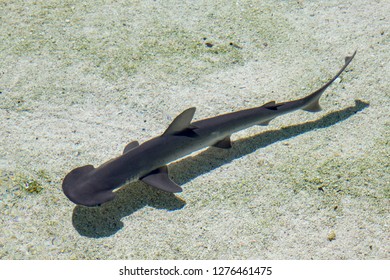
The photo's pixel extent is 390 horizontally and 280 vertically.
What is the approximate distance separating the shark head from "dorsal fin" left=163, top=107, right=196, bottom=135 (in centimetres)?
78

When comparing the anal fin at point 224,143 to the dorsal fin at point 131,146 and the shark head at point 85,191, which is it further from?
the shark head at point 85,191

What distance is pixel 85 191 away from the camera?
3.92m

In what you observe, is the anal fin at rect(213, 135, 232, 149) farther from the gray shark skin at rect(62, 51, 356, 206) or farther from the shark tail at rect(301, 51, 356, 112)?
the shark tail at rect(301, 51, 356, 112)

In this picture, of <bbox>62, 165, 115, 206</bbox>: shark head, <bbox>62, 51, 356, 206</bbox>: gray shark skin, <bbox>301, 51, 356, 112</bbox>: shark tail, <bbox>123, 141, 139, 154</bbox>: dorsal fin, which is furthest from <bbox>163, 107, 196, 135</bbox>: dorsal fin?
<bbox>301, 51, 356, 112</bbox>: shark tail

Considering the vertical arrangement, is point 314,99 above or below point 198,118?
above

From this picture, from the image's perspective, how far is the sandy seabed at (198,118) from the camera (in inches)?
161

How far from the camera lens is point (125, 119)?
5188 millimetres

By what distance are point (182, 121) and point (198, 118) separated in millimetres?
978

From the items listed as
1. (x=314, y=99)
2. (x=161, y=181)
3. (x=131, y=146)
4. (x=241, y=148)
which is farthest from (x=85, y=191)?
(x=314, y=99)

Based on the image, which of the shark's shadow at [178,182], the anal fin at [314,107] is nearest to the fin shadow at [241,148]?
the shark's shadow at [178,182]

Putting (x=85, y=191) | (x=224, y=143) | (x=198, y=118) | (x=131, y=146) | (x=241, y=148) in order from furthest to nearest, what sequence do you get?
(x=198, y=118) < (x=241, y=148) < (x=224, y=143) < (x=131, y=146) < (x=85, y=191)

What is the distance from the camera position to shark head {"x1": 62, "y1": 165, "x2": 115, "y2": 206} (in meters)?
3.86

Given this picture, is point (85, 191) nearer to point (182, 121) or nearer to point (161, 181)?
point (161, 181)

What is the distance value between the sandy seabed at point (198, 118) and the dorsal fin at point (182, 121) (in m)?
0.48
